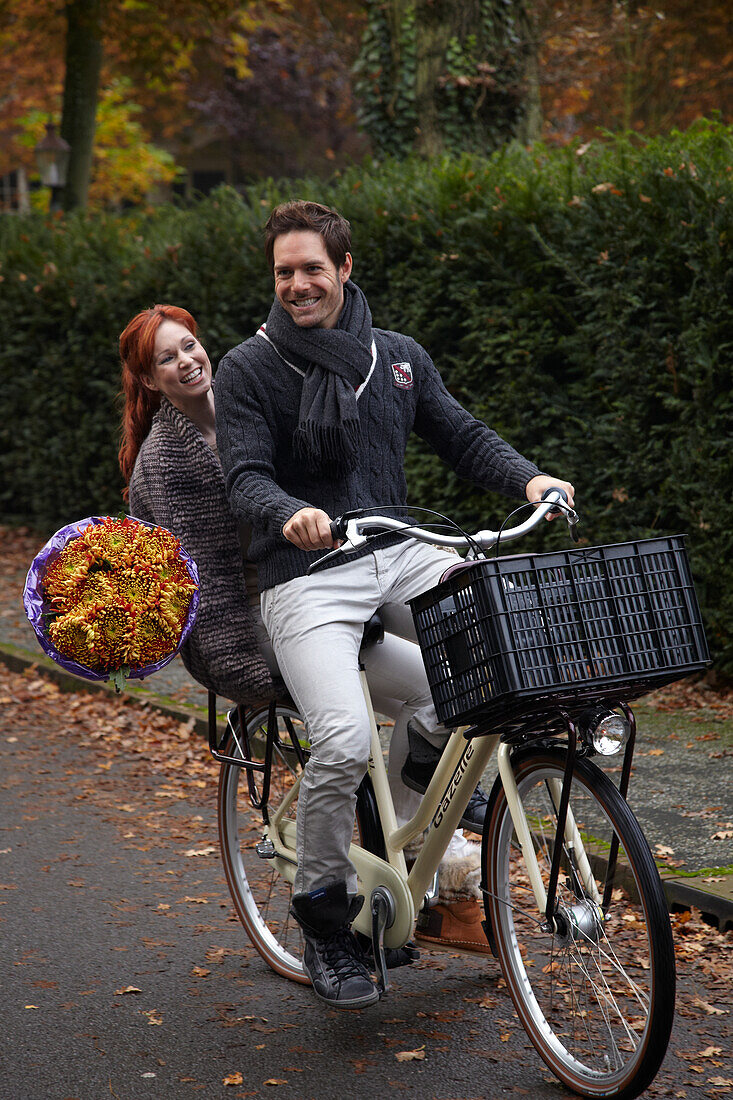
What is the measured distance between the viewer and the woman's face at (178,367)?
4.02 meters

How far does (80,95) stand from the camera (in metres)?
17.3

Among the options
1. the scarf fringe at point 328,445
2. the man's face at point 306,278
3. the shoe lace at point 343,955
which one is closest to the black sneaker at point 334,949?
the shoe lace at point 343,955

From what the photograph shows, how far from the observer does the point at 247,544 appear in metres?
3.93

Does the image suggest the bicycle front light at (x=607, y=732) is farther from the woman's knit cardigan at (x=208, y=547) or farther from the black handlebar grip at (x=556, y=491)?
the woman's knit cardigan at (x=208, y=547)

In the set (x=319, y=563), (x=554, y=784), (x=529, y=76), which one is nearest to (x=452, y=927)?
(x=554, y=784)

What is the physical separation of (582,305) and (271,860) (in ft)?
14.0

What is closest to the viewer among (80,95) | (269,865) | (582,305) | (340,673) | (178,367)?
(340,673)

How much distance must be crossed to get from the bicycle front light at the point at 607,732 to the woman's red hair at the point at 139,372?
70.1 inches

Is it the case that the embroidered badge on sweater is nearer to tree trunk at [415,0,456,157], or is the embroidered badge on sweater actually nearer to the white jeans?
the white jeans

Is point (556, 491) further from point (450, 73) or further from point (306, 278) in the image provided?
point (450, 73)

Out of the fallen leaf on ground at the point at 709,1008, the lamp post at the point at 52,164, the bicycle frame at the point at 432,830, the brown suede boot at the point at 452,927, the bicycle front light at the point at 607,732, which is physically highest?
the lamp post at the point at 52,164

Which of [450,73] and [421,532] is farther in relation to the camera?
[450,73]

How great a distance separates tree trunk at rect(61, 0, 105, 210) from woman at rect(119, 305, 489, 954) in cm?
1428

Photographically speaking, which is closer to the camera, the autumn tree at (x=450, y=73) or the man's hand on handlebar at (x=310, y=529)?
the man's hand on handlebar at (x=310, y=529)
